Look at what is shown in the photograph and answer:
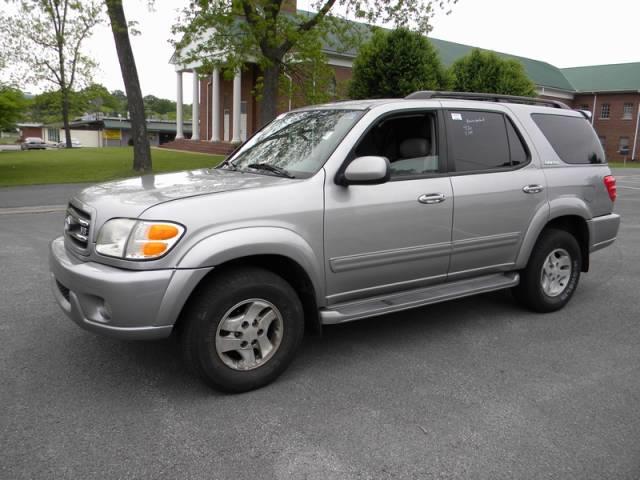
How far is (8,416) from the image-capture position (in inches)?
Result: 126

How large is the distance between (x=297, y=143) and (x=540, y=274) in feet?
8.29

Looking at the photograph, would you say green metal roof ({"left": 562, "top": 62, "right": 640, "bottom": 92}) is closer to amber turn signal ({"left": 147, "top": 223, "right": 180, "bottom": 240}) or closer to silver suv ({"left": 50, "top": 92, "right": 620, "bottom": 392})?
silver suv ({"left": 50, "top": 92, "right": 620, "bottom": 392})

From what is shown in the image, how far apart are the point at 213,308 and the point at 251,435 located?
30.0 inches

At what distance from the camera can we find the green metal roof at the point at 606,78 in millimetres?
53344

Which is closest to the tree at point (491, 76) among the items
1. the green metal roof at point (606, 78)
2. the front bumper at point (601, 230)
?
the front bumper at point (601, 230)

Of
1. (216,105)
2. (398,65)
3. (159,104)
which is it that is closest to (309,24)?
(398,65)

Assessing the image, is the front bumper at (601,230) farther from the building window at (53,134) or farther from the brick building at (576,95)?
the building window at (53,134)

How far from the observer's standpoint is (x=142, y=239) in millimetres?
3217

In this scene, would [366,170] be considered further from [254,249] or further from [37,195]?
[37,195]

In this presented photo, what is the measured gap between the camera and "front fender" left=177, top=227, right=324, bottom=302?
329 cm

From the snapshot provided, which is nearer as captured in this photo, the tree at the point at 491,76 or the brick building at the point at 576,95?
the tree at the point at 491,76

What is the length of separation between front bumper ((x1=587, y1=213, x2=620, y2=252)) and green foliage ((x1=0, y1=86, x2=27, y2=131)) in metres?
16.9

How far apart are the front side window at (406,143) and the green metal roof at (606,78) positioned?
56.2m

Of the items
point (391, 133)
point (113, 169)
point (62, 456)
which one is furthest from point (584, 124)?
point (113, 169)
